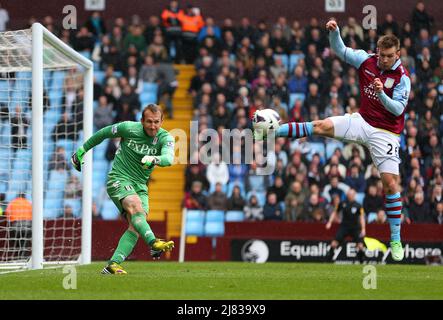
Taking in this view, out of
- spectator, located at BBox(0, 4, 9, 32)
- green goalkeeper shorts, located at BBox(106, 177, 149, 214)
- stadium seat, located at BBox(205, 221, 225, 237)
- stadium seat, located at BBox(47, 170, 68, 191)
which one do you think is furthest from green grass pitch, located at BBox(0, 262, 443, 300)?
spectator, located at BBox(0, 4, 9, 32)

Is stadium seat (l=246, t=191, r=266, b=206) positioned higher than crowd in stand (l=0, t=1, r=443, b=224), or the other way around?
crowd in stand (l=0, t=1, r=443, b=224)

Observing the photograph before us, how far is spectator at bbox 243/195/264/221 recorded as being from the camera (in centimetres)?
2119

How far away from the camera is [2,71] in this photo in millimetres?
14781

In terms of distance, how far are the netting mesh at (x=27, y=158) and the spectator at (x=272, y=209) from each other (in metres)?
4.11

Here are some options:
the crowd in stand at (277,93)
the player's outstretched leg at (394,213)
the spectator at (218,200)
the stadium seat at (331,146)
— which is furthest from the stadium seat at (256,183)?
the player's outstretched leg at (394,213)

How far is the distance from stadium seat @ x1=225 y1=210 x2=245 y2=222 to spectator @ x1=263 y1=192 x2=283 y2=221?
666mm

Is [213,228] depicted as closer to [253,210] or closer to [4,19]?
[253,210]

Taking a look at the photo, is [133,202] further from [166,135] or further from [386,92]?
[386,92]

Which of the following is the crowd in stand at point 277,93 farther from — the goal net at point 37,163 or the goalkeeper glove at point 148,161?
the goalkeeper glove at point 148,161

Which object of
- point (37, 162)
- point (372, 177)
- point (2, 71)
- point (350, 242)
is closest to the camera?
point (37, 162)

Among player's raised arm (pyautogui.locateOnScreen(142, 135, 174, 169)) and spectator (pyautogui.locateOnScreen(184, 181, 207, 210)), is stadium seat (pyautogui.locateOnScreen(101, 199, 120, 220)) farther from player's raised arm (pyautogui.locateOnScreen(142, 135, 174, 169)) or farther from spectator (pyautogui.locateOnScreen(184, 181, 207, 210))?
player's raised arm (pyautogui.locateOnScreen(142, 135, 174, 169))

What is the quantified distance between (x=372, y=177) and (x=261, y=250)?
10.8ft
